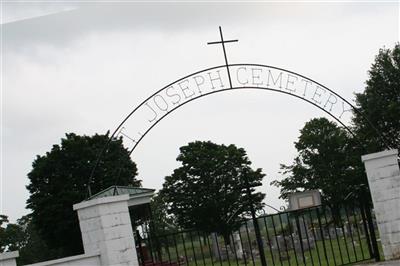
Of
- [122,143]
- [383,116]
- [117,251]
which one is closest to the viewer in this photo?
[117,251]

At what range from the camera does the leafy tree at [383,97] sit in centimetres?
3241

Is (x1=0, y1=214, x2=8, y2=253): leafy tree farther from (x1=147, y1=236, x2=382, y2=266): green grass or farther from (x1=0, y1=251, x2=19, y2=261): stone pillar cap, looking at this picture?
(x1=0, y1=251, x2=19, y2=261): stone pillar cap

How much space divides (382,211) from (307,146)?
3255cm

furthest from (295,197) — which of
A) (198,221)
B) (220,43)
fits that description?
(198,221)

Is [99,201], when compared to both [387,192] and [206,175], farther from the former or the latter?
[206,175]

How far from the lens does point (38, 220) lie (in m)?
36.6

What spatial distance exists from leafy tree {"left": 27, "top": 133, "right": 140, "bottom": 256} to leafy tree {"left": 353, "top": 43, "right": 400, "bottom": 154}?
13.3 meters

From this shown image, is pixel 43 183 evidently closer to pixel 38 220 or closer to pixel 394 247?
pixel 38 220

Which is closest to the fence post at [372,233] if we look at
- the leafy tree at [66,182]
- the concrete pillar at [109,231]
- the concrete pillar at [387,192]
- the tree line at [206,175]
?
the concrete pillar at [387,192]

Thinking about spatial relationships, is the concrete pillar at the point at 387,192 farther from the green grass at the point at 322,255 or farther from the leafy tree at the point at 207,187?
the leafy tree at the point at 207,187

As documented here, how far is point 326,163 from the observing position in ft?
144

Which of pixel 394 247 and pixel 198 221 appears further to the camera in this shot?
pixel 198 221

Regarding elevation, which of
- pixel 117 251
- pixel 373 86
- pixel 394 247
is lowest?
pixel 394 247

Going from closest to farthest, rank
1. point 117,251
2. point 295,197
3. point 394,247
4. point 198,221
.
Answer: point 117,251
point 394,247
point 295,197
point 198,221
